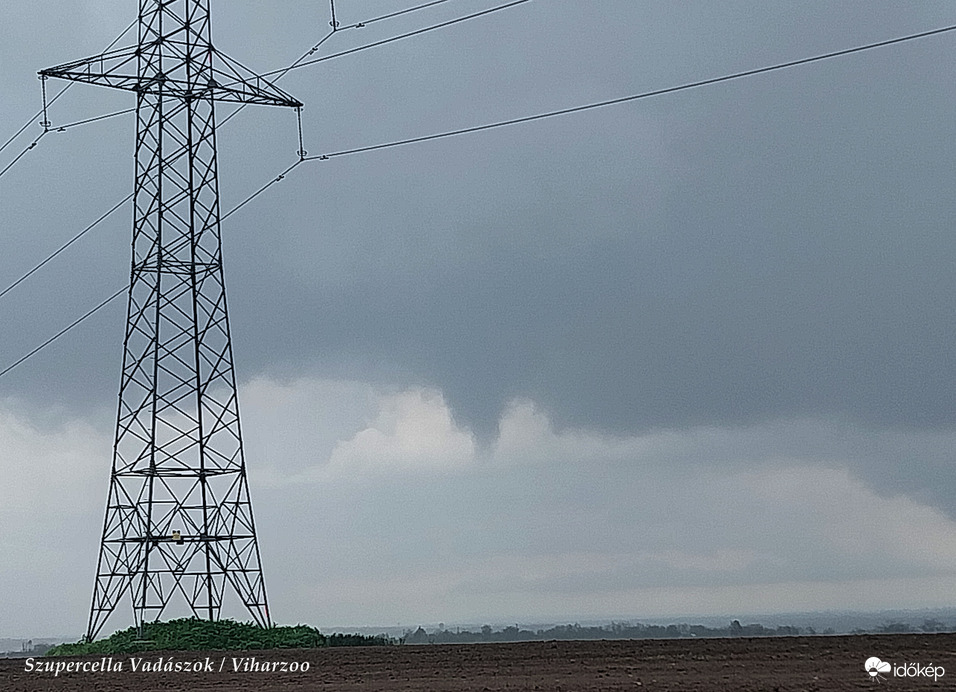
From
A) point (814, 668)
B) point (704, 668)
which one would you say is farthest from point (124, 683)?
point (814, 668)

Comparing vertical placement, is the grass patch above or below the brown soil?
above

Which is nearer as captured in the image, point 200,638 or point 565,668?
point 565,668

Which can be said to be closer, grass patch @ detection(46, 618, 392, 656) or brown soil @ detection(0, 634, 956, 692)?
brown soil @ detection(0, 634, 956, 692)

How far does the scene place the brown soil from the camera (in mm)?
31750

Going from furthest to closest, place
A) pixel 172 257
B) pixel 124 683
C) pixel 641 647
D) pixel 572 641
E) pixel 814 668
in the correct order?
pixel 172 257 → pixel 572 641 → pixel 641 647 → pixel 124 683 → pixel 814 668

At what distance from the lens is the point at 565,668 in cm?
3659

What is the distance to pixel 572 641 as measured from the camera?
45.0 metres

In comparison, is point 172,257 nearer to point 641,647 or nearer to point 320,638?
point 320,638

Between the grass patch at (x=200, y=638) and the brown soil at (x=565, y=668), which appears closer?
the brown soil at (x=565, y=668)

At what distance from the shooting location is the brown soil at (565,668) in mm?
31750

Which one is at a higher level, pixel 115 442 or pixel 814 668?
pixel 115 442

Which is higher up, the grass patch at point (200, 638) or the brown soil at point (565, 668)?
the grass patch at point (200, 638)

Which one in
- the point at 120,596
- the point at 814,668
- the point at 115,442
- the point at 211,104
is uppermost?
the point at 211,104

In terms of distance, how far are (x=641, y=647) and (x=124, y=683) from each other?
44.3 feet
